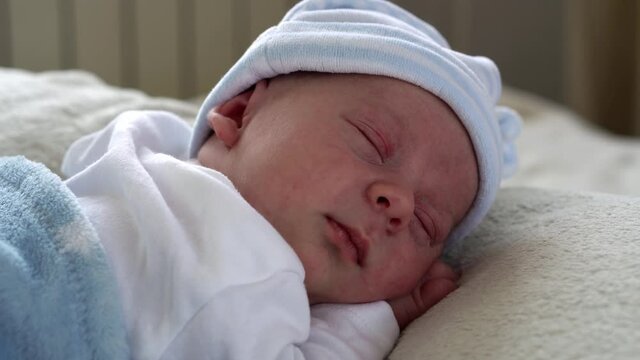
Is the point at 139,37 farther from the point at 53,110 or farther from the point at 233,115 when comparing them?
the point at 233,115

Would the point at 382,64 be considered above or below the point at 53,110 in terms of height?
above

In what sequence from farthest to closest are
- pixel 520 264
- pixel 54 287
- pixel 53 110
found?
pixel 53 110 < pixel 520 264 < pixel 54 287

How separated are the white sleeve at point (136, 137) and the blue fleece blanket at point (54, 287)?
0.56ft

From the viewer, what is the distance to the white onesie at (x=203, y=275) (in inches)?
25.9

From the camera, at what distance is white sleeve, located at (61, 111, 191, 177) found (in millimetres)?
888

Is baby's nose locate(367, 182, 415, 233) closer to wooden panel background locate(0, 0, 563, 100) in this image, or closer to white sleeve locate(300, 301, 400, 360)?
white sleeve locate(300, 301, 400, 360)

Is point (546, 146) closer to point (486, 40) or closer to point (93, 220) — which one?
point (486, 40)

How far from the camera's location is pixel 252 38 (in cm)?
218

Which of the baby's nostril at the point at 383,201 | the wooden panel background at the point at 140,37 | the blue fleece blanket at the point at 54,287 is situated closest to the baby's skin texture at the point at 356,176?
the baby's nostril at the point at 383,201

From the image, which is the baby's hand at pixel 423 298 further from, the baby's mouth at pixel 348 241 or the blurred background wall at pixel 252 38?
the blurred background wall at pixel 252 38

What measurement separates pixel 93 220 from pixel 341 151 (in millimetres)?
224

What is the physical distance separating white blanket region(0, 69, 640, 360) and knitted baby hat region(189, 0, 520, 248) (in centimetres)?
8

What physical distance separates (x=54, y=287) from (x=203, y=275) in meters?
0.11

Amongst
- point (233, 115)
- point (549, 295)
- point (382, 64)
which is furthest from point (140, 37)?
point (549, 295)
